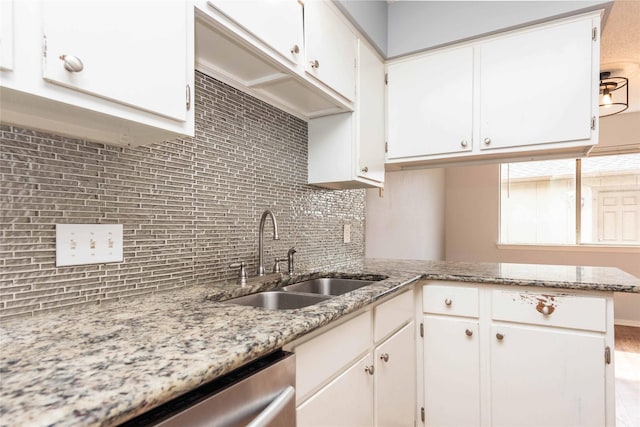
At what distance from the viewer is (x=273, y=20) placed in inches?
49.9

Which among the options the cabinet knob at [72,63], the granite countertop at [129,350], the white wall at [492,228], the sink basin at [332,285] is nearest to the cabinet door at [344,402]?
the granite countertop at [129,350]

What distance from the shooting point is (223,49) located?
4.18ft

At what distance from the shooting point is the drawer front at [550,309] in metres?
1.55

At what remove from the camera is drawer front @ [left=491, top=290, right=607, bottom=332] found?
1.55 meters

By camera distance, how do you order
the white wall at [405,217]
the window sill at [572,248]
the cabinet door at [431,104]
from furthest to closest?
1. the window sill at [572,248]
2. the white wall at [405,217]
3. the cabinet door at [431,104]

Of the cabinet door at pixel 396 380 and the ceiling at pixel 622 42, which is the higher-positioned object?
the ceiling at pixel 622 42

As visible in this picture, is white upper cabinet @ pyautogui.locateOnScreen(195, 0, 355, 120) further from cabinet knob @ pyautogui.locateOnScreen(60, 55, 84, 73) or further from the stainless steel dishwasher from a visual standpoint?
the stainless steel dishwasher

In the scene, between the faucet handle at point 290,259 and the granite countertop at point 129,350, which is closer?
the granite countertop at point 129,350

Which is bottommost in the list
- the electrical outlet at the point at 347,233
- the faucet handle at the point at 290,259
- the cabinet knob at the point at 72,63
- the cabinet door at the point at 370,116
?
the faucet handle at the point at 290,259

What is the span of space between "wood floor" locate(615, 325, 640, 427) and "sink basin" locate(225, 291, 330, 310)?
2.11m

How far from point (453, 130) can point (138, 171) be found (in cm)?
168

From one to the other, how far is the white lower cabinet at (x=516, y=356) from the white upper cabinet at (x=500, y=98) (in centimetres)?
79

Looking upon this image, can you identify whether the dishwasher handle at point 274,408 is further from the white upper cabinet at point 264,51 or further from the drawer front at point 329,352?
the white upper cabinet at point 264,51

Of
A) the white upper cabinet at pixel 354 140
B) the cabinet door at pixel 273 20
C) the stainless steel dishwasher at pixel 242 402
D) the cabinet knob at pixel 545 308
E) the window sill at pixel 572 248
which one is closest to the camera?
the stainless steel dishwasher at pixel 242 402
